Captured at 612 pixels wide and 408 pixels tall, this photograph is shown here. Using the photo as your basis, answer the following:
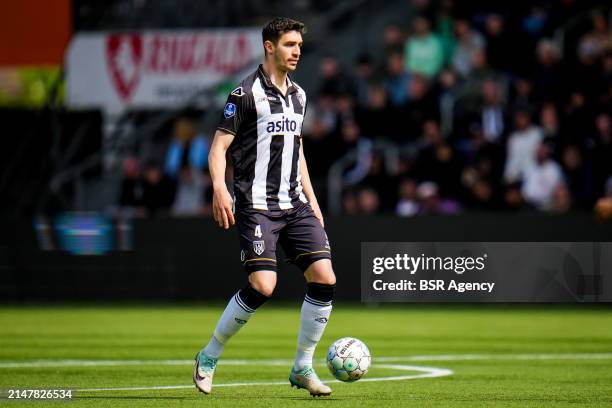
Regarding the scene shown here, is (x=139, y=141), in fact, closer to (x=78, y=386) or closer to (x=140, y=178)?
(x=140, y=178)

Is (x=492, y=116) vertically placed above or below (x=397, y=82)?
below

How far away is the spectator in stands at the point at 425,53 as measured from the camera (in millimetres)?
20812

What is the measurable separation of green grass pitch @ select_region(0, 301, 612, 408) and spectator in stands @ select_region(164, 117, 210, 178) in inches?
99.4

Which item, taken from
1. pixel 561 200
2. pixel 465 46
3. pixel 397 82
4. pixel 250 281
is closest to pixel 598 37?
pixel 465 46

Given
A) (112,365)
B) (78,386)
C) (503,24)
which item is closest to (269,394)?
(78,386)

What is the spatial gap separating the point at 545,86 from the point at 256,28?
5.00 m

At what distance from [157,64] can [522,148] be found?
6.39 meters

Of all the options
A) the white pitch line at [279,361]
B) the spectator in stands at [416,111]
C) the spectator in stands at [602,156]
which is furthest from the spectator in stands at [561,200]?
the white pitch line at [279,361]

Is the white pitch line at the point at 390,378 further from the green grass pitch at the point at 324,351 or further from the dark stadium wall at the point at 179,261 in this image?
the dark stadium wall at the point at 179,261

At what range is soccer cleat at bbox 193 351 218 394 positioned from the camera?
873 centimetres

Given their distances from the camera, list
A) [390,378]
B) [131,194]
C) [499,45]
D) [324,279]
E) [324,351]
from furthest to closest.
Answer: [499,45] → [131,194] → [324,351] → [390,378] → [324,279]

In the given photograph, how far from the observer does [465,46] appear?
20.8 meters

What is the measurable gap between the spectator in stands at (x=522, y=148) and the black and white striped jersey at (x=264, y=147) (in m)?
10.2

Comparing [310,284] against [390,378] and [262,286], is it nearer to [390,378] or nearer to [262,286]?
[262,286]
